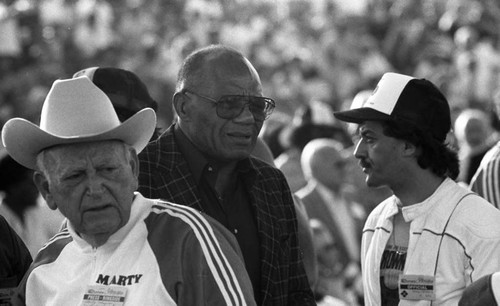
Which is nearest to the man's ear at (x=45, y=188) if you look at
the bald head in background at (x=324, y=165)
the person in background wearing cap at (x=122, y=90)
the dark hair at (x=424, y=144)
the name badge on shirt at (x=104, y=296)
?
the name badge on shirt at (x=104, y=296)

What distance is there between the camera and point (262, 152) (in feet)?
22.2

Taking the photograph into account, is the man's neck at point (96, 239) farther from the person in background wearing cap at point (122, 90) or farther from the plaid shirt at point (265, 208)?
the person in background wearing cap at point (122, 90)

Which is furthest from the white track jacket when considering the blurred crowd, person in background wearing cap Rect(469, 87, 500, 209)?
the blurred crowd

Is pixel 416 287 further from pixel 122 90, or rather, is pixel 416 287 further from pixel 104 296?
pixel 122 90

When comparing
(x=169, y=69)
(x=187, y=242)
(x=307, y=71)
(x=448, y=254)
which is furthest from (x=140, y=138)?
(x=307, y=71)

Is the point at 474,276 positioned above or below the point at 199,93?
below

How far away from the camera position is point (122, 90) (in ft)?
21.3

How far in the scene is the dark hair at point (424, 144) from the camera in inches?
237

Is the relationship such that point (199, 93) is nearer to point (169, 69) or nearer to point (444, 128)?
point (444, 128)

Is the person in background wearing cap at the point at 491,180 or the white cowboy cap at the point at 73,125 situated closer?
the white cowboy cap at the point at 73,125

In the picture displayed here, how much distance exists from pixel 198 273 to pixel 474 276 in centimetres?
150

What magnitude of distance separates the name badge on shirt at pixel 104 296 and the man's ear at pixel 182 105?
1.27m

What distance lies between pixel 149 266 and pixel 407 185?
1.74 metres

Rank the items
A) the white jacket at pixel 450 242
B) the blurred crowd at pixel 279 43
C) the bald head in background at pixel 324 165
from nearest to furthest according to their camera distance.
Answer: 1. the white jacket at pixel 450 242
2. the bald head in background at pixel 324 165
3. the blurred crowd at pixel 279 43
